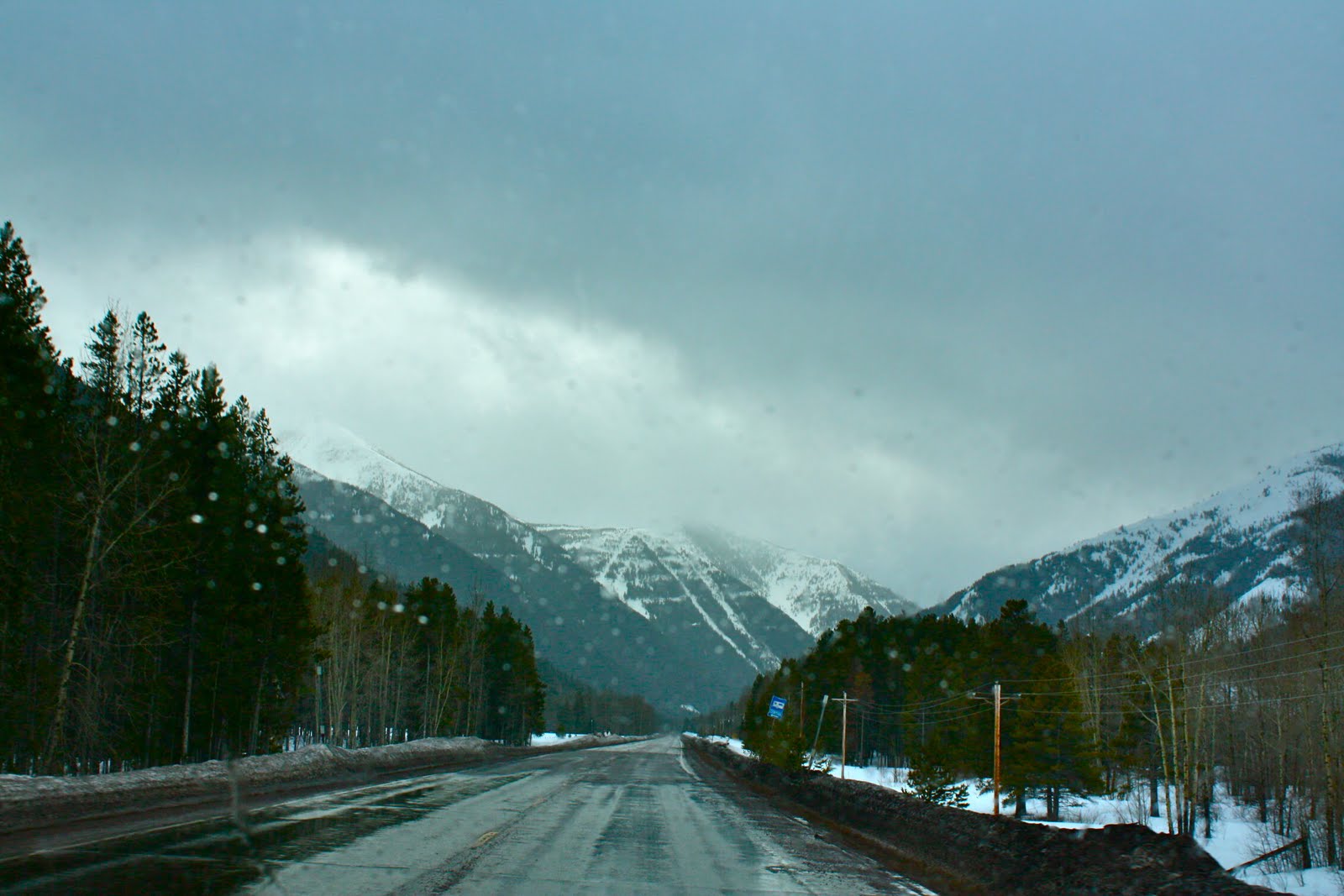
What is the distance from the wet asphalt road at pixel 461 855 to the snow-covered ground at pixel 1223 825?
60.3 ft

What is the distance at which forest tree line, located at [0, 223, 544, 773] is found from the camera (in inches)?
993

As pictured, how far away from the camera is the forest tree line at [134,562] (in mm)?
25219

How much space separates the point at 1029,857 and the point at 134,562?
26.9 m

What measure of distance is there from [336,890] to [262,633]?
34220 millimetres

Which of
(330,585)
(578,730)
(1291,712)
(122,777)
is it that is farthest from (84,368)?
(578,730)

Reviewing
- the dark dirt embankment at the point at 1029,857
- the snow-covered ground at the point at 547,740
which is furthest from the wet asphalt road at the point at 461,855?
the snow-covered ground at the point at 547,740

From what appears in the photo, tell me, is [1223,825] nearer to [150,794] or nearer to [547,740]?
[150,794]

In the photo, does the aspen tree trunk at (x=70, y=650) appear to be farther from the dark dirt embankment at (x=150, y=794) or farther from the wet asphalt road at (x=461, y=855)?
the wet asphalt road at (x=461, y=855)

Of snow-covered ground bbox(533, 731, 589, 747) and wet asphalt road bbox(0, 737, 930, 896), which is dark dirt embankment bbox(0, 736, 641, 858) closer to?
wet asphalt road bbox(0, 737, 930, 896)

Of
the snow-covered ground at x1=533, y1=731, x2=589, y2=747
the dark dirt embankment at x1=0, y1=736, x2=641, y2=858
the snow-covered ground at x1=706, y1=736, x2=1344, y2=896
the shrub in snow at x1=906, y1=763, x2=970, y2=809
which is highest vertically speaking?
the dark dirt embankment at x1=0, y1=736, x2=641, y2=858

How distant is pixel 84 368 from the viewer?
31.3 metres

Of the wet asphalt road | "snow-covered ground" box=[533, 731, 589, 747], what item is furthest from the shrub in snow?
"snow-covered ground" box=[533, 731, 589, 747]

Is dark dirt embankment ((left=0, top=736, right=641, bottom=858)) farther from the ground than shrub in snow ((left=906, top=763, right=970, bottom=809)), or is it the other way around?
dark dirt embankment ((left=0, top=736, right=641, bottom=858))

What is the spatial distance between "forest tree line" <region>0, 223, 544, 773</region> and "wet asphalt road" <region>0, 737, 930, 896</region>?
1189 centimetres
